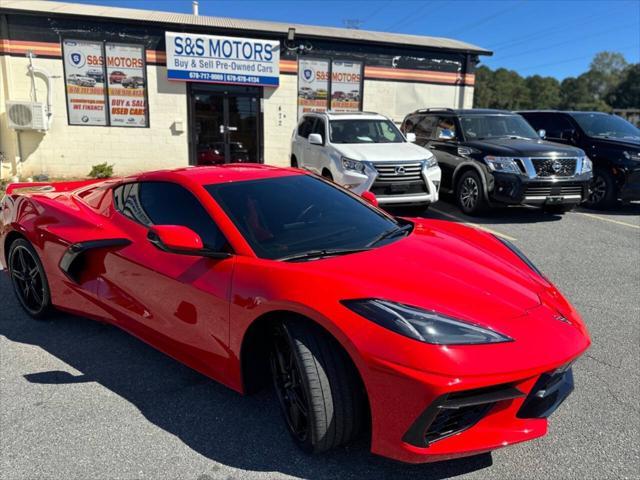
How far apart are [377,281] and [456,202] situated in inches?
278

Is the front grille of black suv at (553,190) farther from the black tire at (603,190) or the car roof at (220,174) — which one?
the car roof at (220,174)

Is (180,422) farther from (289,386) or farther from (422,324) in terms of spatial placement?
(422,324)

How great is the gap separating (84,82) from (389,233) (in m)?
12.1

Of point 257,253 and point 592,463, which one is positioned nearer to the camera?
point 592,463

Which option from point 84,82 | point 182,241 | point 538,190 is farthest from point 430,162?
point 84,82

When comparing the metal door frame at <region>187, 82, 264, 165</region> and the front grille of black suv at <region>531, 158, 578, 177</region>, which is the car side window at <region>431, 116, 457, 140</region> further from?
the metal door frame at <region>187, 82, 264, 165</region>

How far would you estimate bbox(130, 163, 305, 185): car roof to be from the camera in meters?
3.22

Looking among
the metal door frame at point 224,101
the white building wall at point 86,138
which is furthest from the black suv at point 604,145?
the white building wall at point 86,138

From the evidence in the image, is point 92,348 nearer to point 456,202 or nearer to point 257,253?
point 257,253

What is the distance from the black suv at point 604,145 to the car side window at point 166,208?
8.66m

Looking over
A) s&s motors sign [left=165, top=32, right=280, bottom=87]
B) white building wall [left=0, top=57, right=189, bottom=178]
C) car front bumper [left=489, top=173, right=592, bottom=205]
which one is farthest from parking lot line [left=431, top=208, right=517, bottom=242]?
white building wall [left=0, top=57, right=189, bottom=178]

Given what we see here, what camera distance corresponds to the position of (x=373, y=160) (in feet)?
25.1

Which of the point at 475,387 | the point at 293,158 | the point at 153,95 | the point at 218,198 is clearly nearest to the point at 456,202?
the point at 293,158

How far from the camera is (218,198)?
3.00 meters
